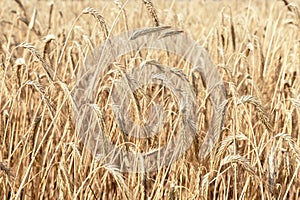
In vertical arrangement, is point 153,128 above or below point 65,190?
above

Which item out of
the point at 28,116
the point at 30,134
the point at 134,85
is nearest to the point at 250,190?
the point at 134,85

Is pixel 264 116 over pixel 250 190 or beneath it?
over

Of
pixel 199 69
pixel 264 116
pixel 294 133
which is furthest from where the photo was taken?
pixel 294 133

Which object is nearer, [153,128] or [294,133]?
[153,128]

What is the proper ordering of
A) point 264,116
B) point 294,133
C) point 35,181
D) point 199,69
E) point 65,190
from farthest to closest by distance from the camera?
point 294,133 < point 199,69 < point 35,181 < point 65,190 < point 264,116

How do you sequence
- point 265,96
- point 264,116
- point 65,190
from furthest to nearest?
point 265,96, point 65,190, point 264,116

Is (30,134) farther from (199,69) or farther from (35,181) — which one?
(199,69)

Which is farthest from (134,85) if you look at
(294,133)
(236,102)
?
(294,133)

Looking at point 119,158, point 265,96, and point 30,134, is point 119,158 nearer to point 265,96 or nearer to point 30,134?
point 30,134

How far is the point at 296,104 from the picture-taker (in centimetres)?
94

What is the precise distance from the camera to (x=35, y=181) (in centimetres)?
109

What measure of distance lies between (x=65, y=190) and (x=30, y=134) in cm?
14

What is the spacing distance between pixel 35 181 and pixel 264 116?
22.2 inches

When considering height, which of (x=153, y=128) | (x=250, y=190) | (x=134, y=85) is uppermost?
(x=134, y=85)
